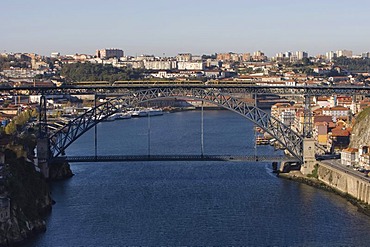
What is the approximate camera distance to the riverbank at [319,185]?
46.0 feet

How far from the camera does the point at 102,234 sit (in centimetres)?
1222

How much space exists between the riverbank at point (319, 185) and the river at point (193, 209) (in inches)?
5.5

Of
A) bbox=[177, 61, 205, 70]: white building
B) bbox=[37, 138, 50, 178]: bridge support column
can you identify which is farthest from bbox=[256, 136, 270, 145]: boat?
bbox=[177, 61, 205, 70]: white building

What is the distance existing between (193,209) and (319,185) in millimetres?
3470

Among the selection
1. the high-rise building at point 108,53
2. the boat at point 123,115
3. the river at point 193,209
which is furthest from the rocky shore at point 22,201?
the high-rise building at point 108,53

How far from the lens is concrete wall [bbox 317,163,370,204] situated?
14570 mm

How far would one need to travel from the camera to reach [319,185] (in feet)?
53.5

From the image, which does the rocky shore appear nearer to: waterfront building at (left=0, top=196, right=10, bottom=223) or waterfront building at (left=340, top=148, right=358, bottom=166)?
waterfront building at (left=0, top=196, right=10, bottom=223)

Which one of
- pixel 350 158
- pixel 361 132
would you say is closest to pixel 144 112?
pixel 361 132

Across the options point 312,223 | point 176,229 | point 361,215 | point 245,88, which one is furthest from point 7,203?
point 245,88

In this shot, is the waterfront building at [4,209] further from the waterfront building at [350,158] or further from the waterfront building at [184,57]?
the waterfront building at [184,57]

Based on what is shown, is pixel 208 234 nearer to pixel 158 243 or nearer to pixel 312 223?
pixel 158 243

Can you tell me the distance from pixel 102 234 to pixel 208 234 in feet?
4.91

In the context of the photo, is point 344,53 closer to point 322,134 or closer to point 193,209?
point 322,134
